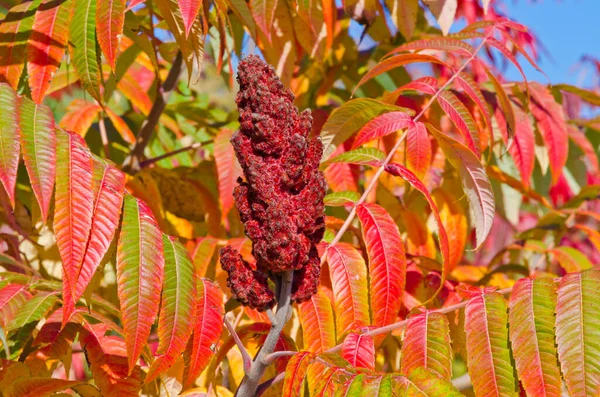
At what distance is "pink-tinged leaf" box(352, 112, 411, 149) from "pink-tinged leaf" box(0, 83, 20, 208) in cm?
92

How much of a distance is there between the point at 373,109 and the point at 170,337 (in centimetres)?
93

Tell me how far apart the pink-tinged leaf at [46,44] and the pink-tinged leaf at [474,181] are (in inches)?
39.3

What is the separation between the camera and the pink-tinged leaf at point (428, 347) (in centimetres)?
166

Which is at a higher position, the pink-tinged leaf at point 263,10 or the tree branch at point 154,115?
the pink-tinged leaf at point 263,10

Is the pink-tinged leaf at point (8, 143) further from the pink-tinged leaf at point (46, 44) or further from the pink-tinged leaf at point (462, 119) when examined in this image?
the pink-tinged leaf at point (462, 119)

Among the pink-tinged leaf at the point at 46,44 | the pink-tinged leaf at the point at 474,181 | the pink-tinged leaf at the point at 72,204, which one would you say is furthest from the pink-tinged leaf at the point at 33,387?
the pink-tinged leaf at the point at 474,181

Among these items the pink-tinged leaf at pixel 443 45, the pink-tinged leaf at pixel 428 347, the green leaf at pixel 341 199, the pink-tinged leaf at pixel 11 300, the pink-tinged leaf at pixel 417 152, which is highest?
the pink-tinged leaf at pixel 443 45

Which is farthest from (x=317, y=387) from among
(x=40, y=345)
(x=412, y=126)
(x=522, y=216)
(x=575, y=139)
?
(x=522, y=216)

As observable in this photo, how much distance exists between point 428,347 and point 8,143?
992 millimetres

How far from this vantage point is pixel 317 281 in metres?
1.77

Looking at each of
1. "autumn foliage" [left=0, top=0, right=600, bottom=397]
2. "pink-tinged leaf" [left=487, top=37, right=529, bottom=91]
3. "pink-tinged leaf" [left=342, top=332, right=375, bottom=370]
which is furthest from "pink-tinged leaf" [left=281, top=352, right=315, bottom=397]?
"pink-tinged leaf" [left=487, top=37, right=529, bottom=91]

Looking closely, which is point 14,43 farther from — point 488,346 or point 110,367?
point 488,346

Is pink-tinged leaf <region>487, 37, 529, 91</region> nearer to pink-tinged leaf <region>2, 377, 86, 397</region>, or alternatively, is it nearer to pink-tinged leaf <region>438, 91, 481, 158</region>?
pink-tinged leaf <region>438, 91, 481, 158</region>

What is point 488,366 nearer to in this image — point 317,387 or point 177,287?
point 317,387
